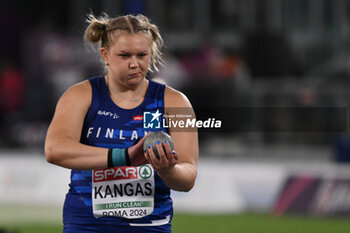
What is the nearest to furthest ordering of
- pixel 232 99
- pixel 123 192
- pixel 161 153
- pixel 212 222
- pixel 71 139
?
pixel 161 153
pixel 71 139
pixel 123 192
pixel 212 222
pixel 232 99

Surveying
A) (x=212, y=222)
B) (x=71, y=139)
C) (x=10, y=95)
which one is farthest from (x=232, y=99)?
(x=71, y=139)

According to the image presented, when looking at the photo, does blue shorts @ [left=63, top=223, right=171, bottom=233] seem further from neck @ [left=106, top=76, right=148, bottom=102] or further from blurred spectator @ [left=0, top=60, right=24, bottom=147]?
blurred spectator @ [left=0, top=60, right=24, bottom=147]

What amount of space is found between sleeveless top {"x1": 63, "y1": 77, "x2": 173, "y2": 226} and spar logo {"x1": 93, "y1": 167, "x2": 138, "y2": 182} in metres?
0.04

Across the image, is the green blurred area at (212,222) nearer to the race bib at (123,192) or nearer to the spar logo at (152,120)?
the race bib at (123,192)

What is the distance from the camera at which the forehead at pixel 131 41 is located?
3.75 meters

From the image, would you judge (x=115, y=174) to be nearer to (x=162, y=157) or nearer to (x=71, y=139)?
(x=71, y=139)

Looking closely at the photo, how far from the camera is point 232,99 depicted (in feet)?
46.3

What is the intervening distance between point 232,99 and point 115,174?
1029 centimetres

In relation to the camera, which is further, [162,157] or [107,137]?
[107,137]

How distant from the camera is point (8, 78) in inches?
612

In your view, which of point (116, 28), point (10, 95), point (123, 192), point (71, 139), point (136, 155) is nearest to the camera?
point (136, 155)

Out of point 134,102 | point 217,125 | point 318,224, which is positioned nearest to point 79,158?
point 134,102

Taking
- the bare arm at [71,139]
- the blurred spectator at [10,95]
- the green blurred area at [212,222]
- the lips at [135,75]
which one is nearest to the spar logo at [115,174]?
the bare arm at [71,139]

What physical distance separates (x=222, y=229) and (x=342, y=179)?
2527mm
